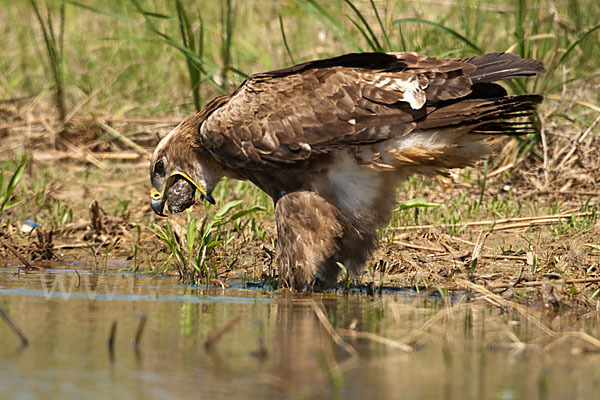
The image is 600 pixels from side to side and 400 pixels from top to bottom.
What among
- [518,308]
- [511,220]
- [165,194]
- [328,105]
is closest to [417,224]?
[511,220]

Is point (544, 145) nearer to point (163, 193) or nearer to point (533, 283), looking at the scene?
point (533, 283)

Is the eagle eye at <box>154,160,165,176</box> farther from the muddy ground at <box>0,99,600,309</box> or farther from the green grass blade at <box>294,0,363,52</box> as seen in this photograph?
the green grass blade at <box>294,0,363,52</box>

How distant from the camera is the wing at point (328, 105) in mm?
4777

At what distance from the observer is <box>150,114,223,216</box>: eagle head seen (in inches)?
215

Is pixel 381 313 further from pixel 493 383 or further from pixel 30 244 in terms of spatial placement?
pixel 30 244

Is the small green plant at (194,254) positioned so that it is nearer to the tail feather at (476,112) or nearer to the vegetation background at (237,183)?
the vegetation background at (237,183)

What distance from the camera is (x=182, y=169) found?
18.1 feet

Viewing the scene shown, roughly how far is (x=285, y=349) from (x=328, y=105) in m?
2.01

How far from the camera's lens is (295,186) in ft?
16.6

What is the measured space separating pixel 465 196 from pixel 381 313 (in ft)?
8.99

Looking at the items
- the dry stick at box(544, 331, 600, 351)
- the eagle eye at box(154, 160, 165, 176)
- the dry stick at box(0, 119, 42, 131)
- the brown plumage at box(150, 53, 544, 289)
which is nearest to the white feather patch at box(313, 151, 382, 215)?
the brown plumage at box(150, 53, 544, 289)

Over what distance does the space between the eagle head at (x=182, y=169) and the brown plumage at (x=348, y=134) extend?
0.91 feet

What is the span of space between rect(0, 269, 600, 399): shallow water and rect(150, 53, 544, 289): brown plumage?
1.88 ft

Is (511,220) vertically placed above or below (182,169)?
below
